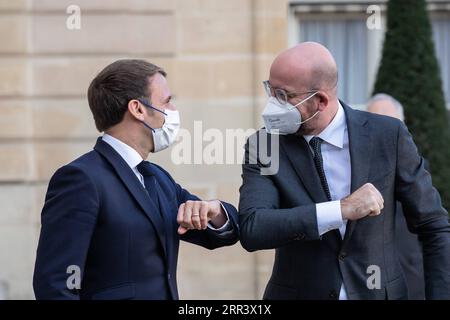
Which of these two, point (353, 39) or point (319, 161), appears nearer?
point (319, 161)

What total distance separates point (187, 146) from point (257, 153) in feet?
12.5

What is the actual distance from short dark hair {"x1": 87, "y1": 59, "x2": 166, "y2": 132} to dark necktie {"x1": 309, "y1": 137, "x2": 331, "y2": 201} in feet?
2.26

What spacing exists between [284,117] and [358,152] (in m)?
0.32

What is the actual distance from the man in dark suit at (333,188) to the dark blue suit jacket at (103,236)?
356 millimetres

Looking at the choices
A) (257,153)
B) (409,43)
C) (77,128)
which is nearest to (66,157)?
(77,128)

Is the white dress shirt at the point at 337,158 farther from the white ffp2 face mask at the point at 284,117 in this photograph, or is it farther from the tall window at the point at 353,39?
the tall window at the point at 353,39

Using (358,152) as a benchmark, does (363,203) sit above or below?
below

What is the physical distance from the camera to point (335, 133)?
3611 mm

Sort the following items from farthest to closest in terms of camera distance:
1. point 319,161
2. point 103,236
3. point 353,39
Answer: point 353,39, point 319,161, point 103,236

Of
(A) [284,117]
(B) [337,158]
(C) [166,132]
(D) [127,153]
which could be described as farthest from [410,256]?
(D) [127,153]

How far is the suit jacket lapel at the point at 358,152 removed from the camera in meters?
3.49

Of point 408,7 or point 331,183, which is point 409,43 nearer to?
point 408,7

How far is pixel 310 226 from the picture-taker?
336 cm

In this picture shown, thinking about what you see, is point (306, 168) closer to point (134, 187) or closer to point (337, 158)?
point (337, 158)
